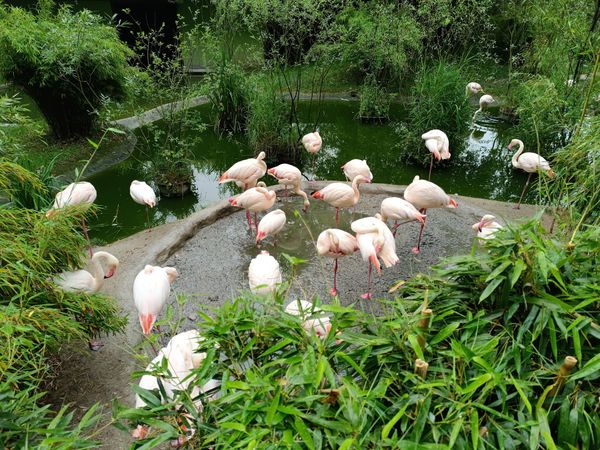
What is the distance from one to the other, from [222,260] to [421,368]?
3018 mm

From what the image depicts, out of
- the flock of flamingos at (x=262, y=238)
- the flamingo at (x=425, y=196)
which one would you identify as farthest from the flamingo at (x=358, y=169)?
the flamingo at (x=425, y=196)

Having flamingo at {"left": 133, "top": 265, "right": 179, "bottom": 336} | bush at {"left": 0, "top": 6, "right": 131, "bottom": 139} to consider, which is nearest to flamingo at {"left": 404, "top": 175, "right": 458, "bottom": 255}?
flamingo at {"left": 133, "top": 265, "right": 179, "bottom": 336}

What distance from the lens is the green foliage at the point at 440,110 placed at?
237 inches

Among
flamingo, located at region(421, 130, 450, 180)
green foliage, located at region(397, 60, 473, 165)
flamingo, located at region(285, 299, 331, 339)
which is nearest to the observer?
flamingo, located at region(285, 299, 331, 339)

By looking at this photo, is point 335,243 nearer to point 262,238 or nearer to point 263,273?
point 263,273

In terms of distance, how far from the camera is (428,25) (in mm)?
7348

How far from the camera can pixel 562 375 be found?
1.06 m

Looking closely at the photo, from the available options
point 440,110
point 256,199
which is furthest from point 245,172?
point 440,110

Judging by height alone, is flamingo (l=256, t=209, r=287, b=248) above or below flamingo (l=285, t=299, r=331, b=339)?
below

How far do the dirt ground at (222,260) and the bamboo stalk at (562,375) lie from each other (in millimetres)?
1881

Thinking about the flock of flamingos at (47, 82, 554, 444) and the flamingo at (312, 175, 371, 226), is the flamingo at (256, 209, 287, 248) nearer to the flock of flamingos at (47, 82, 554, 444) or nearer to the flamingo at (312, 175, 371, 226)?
the flock of flamingos at (47, 82, 554, 444)

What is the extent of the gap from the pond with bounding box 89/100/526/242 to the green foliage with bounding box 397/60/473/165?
0.20 metres

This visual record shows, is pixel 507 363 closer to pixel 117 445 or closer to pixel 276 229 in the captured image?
pixel 117 445

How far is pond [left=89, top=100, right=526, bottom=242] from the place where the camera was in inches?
210
